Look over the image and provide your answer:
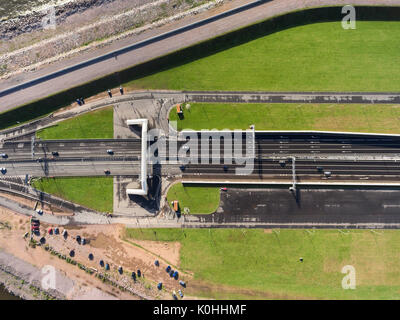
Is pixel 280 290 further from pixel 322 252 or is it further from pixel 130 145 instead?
pixel 130 145

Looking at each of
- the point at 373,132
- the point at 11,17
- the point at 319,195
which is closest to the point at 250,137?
the point at 319,195

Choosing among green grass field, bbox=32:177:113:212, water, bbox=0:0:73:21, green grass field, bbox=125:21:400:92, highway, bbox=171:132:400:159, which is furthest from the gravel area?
highway, bbox=171:132:400:159

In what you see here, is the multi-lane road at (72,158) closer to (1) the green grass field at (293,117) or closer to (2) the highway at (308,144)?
(1) the green grass field at (293,117)

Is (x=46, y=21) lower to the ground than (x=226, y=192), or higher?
higher

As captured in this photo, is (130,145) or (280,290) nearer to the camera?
(280,290)

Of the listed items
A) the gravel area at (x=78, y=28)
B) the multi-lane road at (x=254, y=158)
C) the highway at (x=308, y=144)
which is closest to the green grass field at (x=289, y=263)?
the multi-lane road at (x=254, y=158)

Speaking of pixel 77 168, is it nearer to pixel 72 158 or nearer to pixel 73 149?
pixel 72 158
